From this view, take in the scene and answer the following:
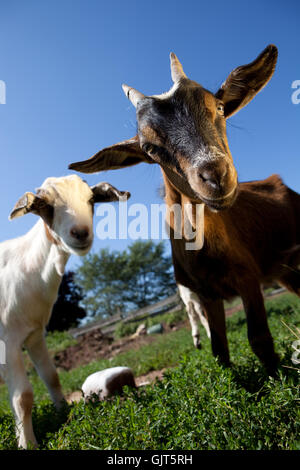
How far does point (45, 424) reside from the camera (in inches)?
148

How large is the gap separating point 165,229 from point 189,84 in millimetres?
1509

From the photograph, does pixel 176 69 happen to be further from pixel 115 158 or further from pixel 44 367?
pixel 44 367

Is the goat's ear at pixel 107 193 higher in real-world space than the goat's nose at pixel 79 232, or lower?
higher

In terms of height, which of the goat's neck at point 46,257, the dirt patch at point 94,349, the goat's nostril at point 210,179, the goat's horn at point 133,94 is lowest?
the dirt patch at point 94,349

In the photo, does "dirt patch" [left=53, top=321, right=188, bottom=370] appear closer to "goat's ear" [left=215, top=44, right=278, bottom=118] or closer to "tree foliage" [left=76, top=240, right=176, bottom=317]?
"goat's ear" [left=215, top=44, right=278, bottom=118]

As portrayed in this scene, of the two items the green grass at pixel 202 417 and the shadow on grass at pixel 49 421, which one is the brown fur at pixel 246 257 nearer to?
the green grass at pixel 202 417

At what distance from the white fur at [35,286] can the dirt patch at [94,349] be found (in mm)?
10192

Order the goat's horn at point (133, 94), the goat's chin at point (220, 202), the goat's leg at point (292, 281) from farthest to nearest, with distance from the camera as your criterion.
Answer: the goat's leg at point (292, 281) → the goat's horn at point (133, 94) → the goat's chin at point (220, 202)

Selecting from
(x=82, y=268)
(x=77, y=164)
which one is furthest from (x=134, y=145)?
(x=82, y=268)

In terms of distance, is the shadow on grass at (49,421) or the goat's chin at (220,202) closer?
the goat's chin at (220,202)

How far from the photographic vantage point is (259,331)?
272 cm

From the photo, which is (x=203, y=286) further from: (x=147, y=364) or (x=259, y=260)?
(x=147, y=364)

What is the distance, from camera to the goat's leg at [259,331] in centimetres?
272

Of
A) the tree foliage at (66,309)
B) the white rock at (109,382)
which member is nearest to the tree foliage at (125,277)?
the tree foliage at (66,309)
